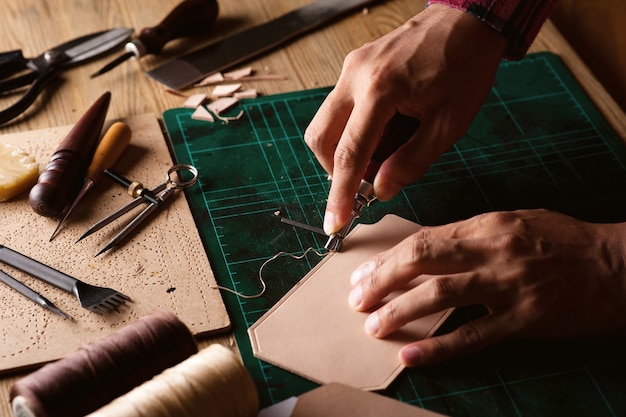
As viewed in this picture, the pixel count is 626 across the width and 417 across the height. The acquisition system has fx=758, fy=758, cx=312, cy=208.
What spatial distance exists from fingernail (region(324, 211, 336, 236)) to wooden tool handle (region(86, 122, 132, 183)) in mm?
516

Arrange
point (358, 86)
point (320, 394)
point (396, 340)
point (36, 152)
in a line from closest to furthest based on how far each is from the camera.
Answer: point (320, 394) < point (396, 340) < point (358, 86) < point (36, 152)

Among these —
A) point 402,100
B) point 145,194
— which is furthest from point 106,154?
point 402,100

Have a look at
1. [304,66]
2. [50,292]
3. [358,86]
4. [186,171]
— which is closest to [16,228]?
[50,292]

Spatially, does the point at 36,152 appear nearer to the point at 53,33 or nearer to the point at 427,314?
the point at 53,33

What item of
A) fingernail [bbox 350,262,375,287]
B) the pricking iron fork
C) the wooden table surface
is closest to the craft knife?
the wooden table surface

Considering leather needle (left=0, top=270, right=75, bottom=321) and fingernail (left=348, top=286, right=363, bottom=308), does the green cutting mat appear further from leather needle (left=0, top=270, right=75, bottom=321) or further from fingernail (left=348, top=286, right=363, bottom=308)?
leather needle (left=0, top=270, right=75, bottom=321)

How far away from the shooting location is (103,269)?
1.47m

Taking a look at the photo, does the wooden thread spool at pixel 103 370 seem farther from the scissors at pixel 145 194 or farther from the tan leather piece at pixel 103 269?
the scissors at pixel 145 194

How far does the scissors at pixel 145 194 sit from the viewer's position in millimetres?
1535

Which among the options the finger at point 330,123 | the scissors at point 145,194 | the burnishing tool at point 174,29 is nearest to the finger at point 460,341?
the finger at point 330,123

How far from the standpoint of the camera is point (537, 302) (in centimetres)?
133

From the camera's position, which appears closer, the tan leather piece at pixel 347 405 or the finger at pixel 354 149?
the tan leather piece at pixel 347 405

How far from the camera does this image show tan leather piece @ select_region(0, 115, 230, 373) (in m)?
1.34

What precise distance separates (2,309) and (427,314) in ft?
2.52
